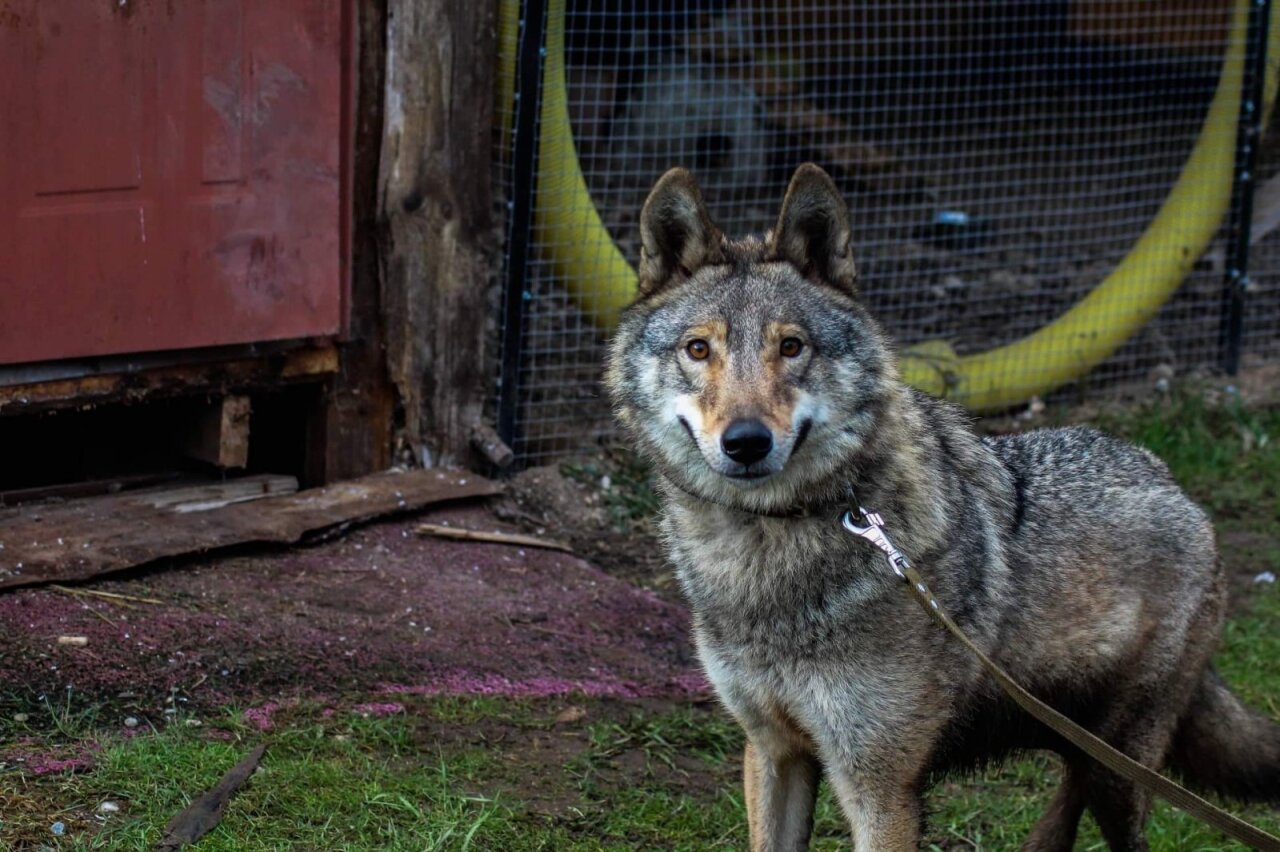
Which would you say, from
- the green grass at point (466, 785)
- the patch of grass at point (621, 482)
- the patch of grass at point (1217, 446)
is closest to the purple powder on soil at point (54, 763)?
the green grass at point (466, 785)

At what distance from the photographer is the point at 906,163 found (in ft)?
33.0

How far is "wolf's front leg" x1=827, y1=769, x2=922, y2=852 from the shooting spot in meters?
3.64

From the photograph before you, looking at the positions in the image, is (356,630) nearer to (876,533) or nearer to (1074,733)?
(876,533)

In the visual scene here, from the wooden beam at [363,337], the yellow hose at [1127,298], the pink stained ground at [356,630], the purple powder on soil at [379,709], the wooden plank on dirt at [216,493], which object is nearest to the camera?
the pink stained ground at [356,630]

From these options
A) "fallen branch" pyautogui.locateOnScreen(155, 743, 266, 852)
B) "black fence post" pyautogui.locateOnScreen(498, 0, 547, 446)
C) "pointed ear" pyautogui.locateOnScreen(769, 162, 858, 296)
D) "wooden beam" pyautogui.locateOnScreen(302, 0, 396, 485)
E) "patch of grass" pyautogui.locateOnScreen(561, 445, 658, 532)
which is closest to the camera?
"pointed ear" pyautogui.locateOnScreen(769, 162, 858, 296)

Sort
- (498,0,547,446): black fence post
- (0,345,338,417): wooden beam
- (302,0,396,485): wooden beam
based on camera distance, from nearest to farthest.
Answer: (0,345,338,417): wooden beam, (302,0,396,485): wooden beam, (498,0,547,446): black fence post

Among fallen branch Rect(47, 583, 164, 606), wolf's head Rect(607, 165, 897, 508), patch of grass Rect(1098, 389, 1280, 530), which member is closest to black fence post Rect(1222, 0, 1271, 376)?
patch of grass Rect(1098, 389, 1280, 530)

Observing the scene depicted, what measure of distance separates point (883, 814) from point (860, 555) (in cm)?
64

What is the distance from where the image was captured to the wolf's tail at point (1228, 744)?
14.2ft

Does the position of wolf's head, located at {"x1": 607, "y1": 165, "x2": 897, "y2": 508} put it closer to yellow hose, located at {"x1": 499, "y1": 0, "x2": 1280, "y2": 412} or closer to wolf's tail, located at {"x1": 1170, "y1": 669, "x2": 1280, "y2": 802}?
wolf's tail, located at {"x1": 1170, "y1": 669, "x2": 1280, "y2": 802}

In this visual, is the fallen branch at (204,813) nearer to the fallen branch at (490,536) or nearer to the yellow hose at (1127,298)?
the fallen branch at (490,536)

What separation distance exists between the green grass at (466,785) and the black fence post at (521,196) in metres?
1.92

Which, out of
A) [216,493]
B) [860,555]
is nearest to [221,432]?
[216,493]

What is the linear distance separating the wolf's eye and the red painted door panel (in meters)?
2.75
